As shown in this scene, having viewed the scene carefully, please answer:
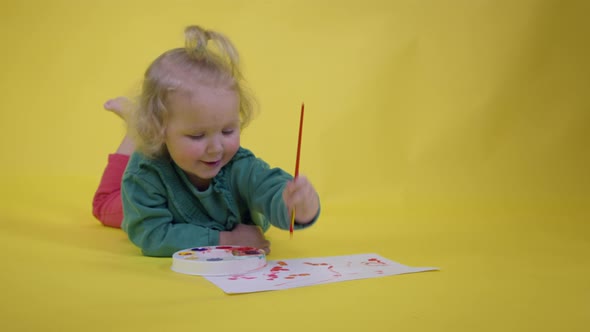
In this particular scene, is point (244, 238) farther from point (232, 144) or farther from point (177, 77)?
point (177, 77)

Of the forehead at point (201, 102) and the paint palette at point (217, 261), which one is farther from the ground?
the forehead at point (201, 102)

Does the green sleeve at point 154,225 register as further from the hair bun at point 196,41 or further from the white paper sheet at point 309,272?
the hair bun at point 196,41

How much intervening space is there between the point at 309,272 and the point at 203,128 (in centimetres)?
38

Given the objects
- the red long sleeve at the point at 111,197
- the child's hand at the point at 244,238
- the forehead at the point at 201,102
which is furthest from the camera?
the red long sleeve at the point at 111,197

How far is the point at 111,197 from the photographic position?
6.82 feet

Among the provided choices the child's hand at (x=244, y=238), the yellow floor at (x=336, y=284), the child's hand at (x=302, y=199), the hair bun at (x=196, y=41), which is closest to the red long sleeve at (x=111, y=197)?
the yellow floor at (x=336, y=284)

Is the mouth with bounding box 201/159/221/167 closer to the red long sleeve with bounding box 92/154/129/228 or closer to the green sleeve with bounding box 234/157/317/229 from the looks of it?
the green sleeve with bounding box 234/157/317/229

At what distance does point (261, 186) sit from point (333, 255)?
0.22m

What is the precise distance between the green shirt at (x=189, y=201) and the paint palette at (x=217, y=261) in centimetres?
9

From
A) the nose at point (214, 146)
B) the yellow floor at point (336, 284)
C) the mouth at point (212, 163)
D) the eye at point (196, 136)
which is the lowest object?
the yellow floor at point (336, 284)

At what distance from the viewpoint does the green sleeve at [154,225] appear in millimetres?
1612

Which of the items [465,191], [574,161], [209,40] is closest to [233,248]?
[209,40]

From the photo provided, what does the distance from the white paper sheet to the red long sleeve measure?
66cm

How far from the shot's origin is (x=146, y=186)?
5.41 feet
